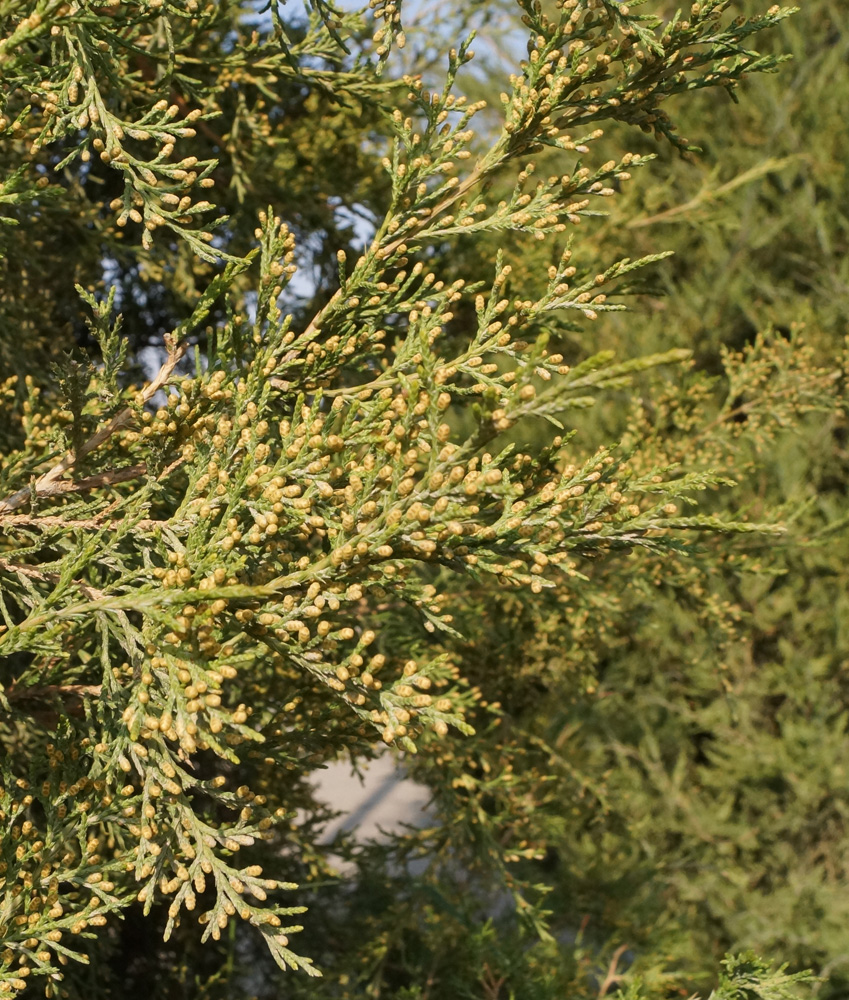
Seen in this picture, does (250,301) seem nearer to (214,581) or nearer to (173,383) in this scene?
(173,383)

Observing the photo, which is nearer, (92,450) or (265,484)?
(265,484)

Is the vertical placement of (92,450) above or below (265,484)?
below

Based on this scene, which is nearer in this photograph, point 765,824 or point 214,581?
point 214,581

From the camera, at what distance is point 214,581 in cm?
179

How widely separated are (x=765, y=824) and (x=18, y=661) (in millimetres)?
7202

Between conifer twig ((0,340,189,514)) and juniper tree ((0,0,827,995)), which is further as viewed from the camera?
conifer twig ((0,340,189,514))

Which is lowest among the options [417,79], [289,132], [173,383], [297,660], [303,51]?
[297,660]

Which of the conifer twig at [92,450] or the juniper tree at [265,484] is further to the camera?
the conifer twig at [92,450]

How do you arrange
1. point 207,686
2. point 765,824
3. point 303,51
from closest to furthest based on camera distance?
point 207,686 < point 303,51 < point 765,824

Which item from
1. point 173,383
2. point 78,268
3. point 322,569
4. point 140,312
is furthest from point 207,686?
point 140,312

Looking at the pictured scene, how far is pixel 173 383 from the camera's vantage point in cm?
251

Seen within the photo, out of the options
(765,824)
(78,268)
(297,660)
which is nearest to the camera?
(297,660)

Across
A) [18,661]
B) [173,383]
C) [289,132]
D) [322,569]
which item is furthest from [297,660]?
[289,132]

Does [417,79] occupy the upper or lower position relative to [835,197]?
lower
